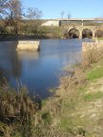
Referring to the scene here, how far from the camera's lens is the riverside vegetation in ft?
22.5

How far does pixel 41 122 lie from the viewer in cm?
749

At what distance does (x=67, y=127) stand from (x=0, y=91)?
2.09 metres

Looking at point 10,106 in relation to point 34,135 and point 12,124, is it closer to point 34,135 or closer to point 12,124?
point 12,124

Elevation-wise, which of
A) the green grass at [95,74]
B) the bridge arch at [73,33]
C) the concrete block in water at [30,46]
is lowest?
the bridge arch at [73,33]

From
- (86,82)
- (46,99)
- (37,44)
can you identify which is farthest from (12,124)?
(37,44)

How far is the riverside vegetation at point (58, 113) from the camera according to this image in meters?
6.85

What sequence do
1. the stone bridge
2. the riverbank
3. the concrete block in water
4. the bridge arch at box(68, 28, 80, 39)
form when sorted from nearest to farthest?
the riverbank < the concrete block in water < the stone bridge < the bridge arch at box(68, 28, 80, 39)

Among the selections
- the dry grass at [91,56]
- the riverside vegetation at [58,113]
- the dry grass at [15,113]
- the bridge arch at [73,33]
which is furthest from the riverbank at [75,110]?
the bridge arch at [73,33]

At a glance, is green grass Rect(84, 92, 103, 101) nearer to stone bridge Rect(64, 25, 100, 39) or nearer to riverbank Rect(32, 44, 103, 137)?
riverbank Rect(32, 44, 103, 137)

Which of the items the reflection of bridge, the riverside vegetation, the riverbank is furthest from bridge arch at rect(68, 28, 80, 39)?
the riverside vegetation

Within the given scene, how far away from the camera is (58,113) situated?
8.67m

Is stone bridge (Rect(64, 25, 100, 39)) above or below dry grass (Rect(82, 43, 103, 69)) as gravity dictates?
below

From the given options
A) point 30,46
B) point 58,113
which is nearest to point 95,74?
point 58,113

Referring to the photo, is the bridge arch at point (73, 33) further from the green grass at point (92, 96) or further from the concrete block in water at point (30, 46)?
the green grass at point (92, 96)
